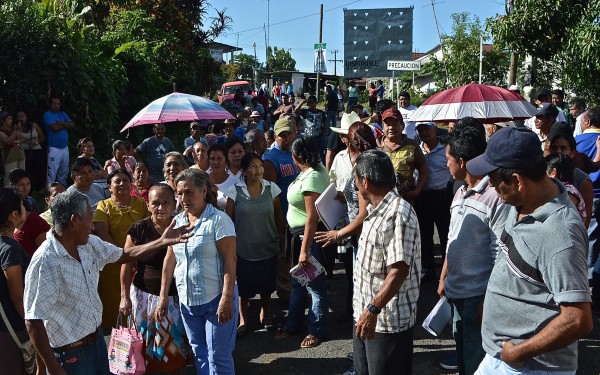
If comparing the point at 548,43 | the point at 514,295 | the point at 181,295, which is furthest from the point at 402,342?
the point at 548,43

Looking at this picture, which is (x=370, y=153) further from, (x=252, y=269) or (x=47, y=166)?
(x=47, y=166)

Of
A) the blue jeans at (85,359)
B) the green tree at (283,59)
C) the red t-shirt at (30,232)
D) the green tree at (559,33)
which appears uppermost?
the green tree at (283,59)

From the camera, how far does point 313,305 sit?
18.8ft

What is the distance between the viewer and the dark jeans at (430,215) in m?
7.11

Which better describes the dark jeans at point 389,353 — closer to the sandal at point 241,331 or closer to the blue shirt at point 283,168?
the sandal at point 241,331

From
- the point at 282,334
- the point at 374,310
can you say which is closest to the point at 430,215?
the point at 282,334

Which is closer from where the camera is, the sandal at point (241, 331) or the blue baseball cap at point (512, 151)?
the blue baseball cap at point (512, 151)

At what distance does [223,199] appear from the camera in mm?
5887

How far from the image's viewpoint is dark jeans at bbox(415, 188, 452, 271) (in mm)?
7109

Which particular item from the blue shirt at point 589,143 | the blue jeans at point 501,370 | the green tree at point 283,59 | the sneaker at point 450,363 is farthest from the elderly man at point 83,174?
the green tree at point 283,59

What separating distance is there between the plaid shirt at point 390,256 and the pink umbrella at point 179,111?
445 centimetres

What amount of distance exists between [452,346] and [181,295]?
252 centimetres

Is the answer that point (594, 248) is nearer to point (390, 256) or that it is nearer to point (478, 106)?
point (478, 106)

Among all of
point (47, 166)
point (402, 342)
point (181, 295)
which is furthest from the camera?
point (47, 166)
